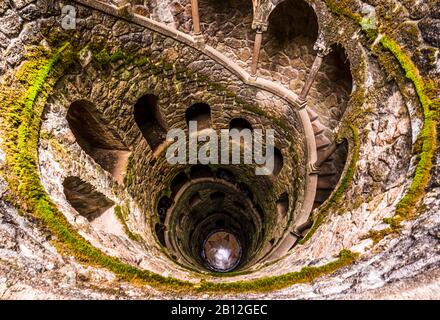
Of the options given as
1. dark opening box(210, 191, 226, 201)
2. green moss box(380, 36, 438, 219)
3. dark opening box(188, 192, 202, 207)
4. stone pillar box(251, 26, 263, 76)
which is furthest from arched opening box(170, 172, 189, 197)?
green moss box(380, 36, 438, 219)

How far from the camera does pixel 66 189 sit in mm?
5918

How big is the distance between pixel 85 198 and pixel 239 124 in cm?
664

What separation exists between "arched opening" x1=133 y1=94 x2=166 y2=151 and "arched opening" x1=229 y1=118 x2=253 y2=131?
2.78 metres

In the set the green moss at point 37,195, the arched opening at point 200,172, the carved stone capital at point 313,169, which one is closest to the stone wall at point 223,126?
the green moss at point 37,195

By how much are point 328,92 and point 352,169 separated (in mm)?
4318

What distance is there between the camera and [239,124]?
37.5 ft

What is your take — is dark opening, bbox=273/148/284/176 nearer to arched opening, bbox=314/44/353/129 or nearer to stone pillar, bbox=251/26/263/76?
arched opening, bbox=314/44/353/129

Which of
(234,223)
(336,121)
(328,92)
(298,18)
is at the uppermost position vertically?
(298,18)

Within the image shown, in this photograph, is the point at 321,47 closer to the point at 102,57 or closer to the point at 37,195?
the point at 102,57

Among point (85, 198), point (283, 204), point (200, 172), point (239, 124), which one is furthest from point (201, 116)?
point (85, 198)

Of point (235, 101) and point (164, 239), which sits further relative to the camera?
point (164, 239)

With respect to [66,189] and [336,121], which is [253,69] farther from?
[66,189]

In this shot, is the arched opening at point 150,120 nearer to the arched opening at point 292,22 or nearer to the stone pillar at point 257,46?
the stone pillar at point 257,46

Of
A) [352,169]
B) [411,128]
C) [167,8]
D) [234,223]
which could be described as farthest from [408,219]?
[234,223]
